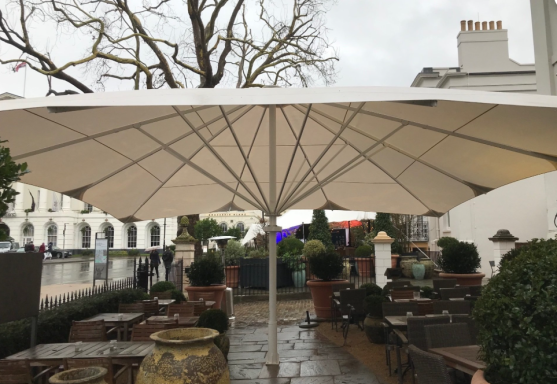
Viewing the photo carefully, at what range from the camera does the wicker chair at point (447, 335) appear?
189 inches

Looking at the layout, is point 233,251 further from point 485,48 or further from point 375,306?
point 485,48

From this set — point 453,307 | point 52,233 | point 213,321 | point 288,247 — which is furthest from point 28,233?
point 453,307

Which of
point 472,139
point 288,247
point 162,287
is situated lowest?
point 162,287

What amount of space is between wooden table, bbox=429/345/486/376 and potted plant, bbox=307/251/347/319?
592 centimetres

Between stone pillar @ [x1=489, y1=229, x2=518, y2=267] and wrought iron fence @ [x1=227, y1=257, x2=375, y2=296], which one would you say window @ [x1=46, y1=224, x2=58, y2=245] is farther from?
stone pillar @ [x1=489, y1=229, x2=518, y2=267]

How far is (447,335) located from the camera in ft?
15.9

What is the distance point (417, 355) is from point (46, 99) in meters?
3.67

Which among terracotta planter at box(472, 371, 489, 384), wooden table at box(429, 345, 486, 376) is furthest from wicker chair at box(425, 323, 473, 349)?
terracotta planter at box(472, 371, 489, 384)

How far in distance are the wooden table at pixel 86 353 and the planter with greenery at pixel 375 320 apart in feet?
13.1

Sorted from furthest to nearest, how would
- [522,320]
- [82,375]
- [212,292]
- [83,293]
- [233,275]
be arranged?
[233,275] < [212,292] < [83,293] < [82,375] < [522,320]

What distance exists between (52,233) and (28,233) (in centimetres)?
323

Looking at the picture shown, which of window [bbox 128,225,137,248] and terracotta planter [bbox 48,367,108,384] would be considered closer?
terracotta planter [bbox 48,367,108,384]

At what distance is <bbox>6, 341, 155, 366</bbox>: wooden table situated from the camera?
4.66m

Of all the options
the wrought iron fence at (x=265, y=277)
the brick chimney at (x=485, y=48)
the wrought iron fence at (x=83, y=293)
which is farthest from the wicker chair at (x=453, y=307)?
the brick chimney at (x=485, y=48)
